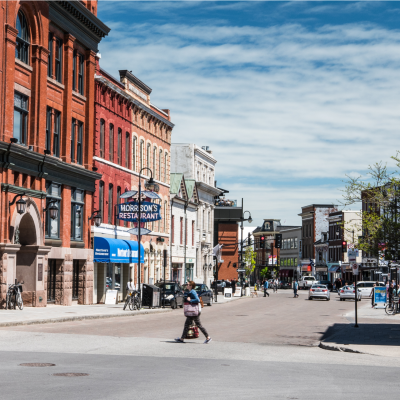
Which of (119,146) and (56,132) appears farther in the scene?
(119,146)

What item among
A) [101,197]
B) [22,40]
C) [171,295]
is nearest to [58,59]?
[22,40]

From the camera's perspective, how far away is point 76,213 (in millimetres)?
40719

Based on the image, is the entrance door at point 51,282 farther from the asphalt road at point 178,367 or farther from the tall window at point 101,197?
the asphalt road at point 178,367

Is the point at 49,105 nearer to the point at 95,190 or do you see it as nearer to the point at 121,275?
the point at 95,190

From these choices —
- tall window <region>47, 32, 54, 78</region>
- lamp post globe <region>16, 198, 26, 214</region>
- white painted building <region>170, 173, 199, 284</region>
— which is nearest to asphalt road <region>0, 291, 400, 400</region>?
lamp post globe <region>16, 198, 26, 214</region>

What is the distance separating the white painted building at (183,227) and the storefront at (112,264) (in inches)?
601

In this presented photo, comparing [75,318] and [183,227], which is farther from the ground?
[183,227]

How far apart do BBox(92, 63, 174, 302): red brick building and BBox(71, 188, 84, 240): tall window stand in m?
2.17

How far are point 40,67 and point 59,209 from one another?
25.3ft

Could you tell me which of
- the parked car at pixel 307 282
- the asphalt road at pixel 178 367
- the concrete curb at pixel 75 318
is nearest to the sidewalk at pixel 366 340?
the asphalt road at pixel 178 367

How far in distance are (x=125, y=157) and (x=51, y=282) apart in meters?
14.7

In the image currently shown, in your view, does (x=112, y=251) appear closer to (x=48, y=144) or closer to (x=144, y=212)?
(x=144, y=212)

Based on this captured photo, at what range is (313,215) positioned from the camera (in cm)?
13850

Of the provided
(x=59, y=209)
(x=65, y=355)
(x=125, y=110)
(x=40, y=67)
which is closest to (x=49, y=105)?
(x=40, y=67)
